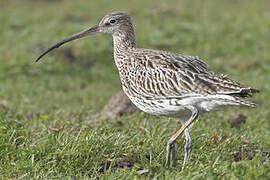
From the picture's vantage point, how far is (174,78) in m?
6.25

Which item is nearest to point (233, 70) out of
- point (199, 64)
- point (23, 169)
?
point (199, 64)

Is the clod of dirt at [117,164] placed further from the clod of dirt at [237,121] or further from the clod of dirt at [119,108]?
the clod of dirt at [237,121]

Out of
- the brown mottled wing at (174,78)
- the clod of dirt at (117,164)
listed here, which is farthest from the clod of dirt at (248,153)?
the clod of dirt at (117,164)

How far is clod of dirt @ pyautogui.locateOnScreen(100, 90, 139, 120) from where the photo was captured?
914 cm

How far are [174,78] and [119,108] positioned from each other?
3082 mm

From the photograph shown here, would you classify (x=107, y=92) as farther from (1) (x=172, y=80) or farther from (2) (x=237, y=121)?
(1) (x=172, y=80)

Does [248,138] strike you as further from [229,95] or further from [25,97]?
[25,97]

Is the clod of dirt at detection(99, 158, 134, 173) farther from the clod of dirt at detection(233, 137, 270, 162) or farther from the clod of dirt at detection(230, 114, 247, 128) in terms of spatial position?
the clod of dirt at detection(230, 114, 247, 128)

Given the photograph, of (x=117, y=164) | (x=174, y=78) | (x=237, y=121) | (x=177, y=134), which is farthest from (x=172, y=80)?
(x=237, y=121)

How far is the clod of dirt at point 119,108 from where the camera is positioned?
9141 mm

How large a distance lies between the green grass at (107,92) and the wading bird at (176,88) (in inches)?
19.4

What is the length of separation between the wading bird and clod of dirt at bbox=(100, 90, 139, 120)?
7.37 ft

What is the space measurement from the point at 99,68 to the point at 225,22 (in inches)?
189

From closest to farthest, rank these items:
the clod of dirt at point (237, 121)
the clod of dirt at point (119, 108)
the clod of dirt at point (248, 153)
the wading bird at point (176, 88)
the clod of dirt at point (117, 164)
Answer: the wading bird at point (176, 88)
the clod of dirt at point (117, 164)
the clod of dirt at point (248, 153)
the clod of dirt at point (237, 121)
the clod of dirt at point (119, 108)
